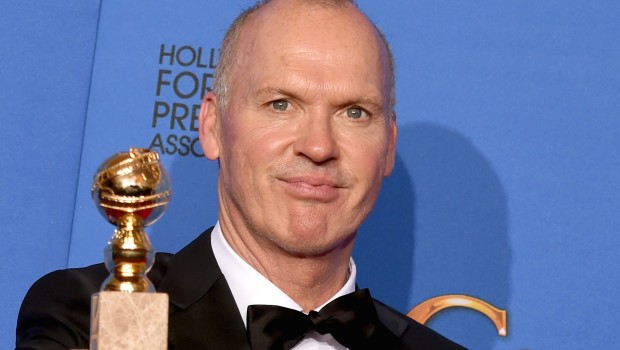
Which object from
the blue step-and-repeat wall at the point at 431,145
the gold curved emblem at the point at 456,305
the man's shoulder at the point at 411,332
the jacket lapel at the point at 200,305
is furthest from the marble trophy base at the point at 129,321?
the gold curved emblem at the point at 456,305

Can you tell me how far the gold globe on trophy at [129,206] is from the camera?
1.55m

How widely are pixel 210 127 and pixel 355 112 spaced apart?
1.09 ft

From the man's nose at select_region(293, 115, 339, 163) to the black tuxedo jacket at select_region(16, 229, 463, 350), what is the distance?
1.02ft

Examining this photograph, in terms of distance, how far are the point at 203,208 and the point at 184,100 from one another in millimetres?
261

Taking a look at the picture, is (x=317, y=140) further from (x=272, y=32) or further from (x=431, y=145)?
(x=431, y=145)

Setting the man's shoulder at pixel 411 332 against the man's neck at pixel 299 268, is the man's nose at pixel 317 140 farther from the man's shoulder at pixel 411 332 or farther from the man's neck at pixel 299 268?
the man's shoulder at pixel 411 332

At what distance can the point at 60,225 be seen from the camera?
8.55 feet

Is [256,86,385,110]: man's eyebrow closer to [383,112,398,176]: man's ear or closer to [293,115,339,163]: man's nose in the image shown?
[293,115,339,163]: man's nose

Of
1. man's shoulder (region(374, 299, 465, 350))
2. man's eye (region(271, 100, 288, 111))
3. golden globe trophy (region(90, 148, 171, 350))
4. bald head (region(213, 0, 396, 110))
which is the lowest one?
man's shoulder (region(374, 299, 465, 350))

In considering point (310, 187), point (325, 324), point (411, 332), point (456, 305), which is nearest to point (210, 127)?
point (310, 187)

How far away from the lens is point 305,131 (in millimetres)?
2207

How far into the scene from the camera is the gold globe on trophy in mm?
1552

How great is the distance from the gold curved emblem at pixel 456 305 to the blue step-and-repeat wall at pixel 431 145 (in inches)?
0.7

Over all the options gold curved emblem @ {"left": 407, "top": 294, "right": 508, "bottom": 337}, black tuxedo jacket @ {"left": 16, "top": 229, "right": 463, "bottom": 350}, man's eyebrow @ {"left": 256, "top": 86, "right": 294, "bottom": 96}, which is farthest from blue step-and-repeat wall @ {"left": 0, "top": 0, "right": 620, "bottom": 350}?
man's eyebrow @ {"left": 256, "top": 86, "right": 294, "bottom": 96}
